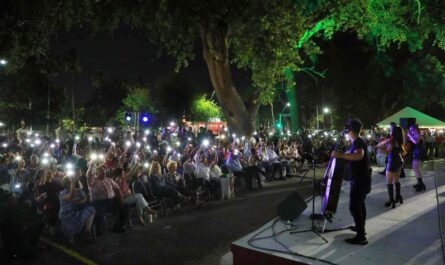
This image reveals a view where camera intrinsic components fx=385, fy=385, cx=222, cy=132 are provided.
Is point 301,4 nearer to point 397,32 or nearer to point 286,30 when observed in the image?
point 286,30

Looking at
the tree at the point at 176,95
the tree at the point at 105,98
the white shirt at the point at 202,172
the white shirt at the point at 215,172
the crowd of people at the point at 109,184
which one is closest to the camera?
the crowd of people at the point at 109,184

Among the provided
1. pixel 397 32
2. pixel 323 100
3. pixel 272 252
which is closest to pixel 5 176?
pixel 272 252

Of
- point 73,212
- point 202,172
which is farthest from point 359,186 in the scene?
point 202,172

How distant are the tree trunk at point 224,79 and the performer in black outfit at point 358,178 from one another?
12865 millimetres

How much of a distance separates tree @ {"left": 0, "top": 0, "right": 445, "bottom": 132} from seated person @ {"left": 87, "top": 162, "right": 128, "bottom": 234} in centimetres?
474

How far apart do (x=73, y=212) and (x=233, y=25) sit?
11947 millimetres

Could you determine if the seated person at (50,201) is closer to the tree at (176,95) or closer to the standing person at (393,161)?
the standing person at (393,161)

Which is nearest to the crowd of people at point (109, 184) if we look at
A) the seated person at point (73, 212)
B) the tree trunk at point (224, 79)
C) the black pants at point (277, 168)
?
the seated person at point (73, 212)

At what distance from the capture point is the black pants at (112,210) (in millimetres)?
7984

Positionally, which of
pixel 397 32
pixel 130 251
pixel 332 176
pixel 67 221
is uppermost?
pixel 397 32

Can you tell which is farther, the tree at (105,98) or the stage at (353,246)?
the tree at (105,98)

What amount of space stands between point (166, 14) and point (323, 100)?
1200 inches

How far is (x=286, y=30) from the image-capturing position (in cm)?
1845

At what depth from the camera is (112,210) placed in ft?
26.8
